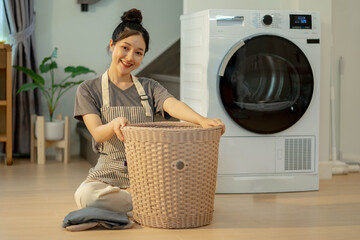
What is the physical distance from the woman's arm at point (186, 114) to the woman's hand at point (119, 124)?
0.26 meters

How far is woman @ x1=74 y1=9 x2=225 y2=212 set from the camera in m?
2.38

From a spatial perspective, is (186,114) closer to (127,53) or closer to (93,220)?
(127,53)

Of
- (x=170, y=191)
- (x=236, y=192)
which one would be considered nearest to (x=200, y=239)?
(x=170, y=191)

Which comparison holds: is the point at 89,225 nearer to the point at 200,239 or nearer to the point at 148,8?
the point at 200,239

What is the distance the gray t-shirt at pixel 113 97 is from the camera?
242 cm

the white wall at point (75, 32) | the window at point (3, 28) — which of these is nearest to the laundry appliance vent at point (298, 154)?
the white wall at point (75, 32)

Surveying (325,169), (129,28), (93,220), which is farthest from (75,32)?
(93,220)

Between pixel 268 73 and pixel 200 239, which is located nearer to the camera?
pixel 200 239

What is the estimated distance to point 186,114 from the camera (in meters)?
2.40

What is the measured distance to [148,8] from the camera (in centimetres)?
446

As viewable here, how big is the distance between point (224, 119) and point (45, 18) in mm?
1893

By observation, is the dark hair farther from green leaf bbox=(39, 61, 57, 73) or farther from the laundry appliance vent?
green leaf bbox=(39, 61, 57, 73)

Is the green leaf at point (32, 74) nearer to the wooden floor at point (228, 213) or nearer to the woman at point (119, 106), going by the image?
the wooden floor at point (228, 213)

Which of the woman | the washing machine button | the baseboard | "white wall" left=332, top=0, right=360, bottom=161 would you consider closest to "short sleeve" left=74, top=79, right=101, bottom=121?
the woman
